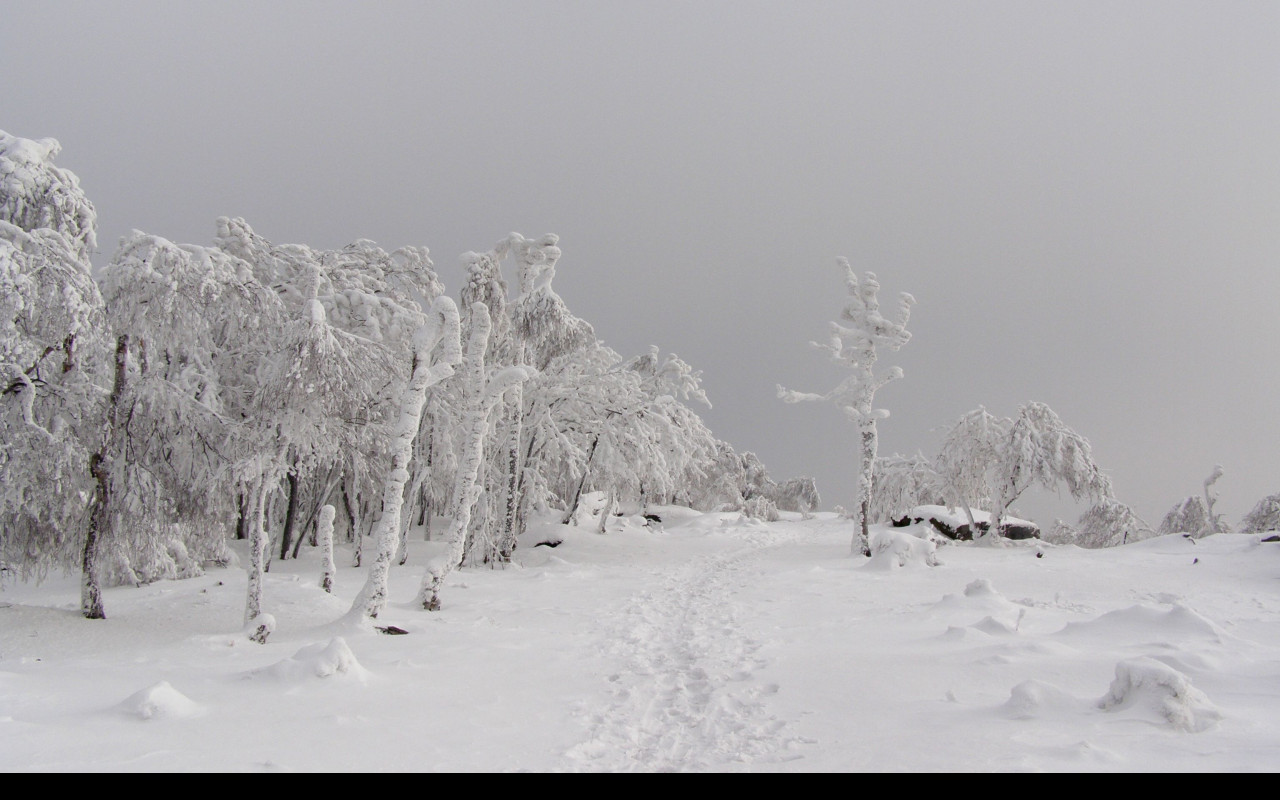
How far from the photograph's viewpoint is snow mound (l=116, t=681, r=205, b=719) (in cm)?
488

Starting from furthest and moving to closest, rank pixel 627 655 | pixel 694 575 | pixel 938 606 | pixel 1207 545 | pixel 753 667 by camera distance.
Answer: pixel 1207 545 → pixel 694 575 → pixel 938 606 → pixel 627 655 → pixel 753 667

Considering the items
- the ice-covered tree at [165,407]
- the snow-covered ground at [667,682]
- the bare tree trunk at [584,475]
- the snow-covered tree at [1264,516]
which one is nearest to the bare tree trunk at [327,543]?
the snow-covered ground at [667,682]

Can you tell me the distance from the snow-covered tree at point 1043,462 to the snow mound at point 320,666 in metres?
24.0

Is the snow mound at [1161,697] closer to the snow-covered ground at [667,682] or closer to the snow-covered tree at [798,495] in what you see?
the snow-covered ground at [667,682]

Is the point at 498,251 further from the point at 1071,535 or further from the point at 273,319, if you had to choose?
the point at 1071,535

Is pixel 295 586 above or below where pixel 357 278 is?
below

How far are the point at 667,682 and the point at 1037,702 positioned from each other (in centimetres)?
328

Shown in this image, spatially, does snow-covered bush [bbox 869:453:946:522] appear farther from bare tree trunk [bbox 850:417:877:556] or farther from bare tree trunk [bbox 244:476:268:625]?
bare tree trunk [bbox 244:476:268:625]

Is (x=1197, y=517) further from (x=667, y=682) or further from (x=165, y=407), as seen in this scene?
(x=165, y=407)

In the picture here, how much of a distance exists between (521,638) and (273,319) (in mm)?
7250

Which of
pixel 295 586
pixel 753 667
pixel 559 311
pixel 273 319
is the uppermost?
pixel 559 311

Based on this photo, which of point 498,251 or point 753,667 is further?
point 498,251

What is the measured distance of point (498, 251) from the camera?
54.0ft

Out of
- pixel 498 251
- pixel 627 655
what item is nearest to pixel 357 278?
pixel 498 251
